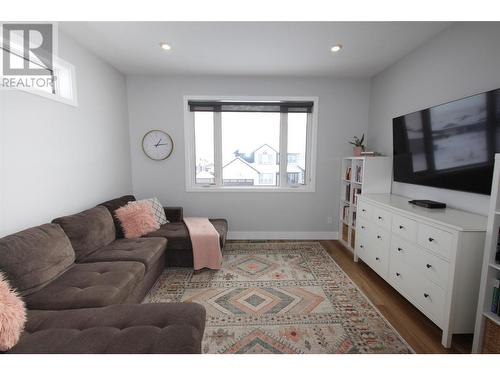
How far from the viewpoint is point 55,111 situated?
210 cm

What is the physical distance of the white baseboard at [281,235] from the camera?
3709 mm

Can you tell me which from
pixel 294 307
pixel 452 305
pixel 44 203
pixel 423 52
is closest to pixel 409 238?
pixel 452 305

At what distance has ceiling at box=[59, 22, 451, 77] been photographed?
2105 millimetres

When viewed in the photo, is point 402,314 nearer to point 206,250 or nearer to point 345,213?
point 345,213

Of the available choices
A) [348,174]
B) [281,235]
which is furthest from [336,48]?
[281,235]

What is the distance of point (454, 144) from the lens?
74.2 inches

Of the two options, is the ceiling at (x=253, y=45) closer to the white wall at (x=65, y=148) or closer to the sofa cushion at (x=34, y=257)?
the white wall at (x=65, y=148)

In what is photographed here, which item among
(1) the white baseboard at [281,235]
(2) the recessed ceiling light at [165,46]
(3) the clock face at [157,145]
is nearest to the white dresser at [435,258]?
(1) the white baseboard at [281,235]

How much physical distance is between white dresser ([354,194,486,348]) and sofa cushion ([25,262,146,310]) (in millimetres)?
2276

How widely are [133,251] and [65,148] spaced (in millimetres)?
1240

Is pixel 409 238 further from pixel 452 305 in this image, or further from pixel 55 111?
pixel 55 111
